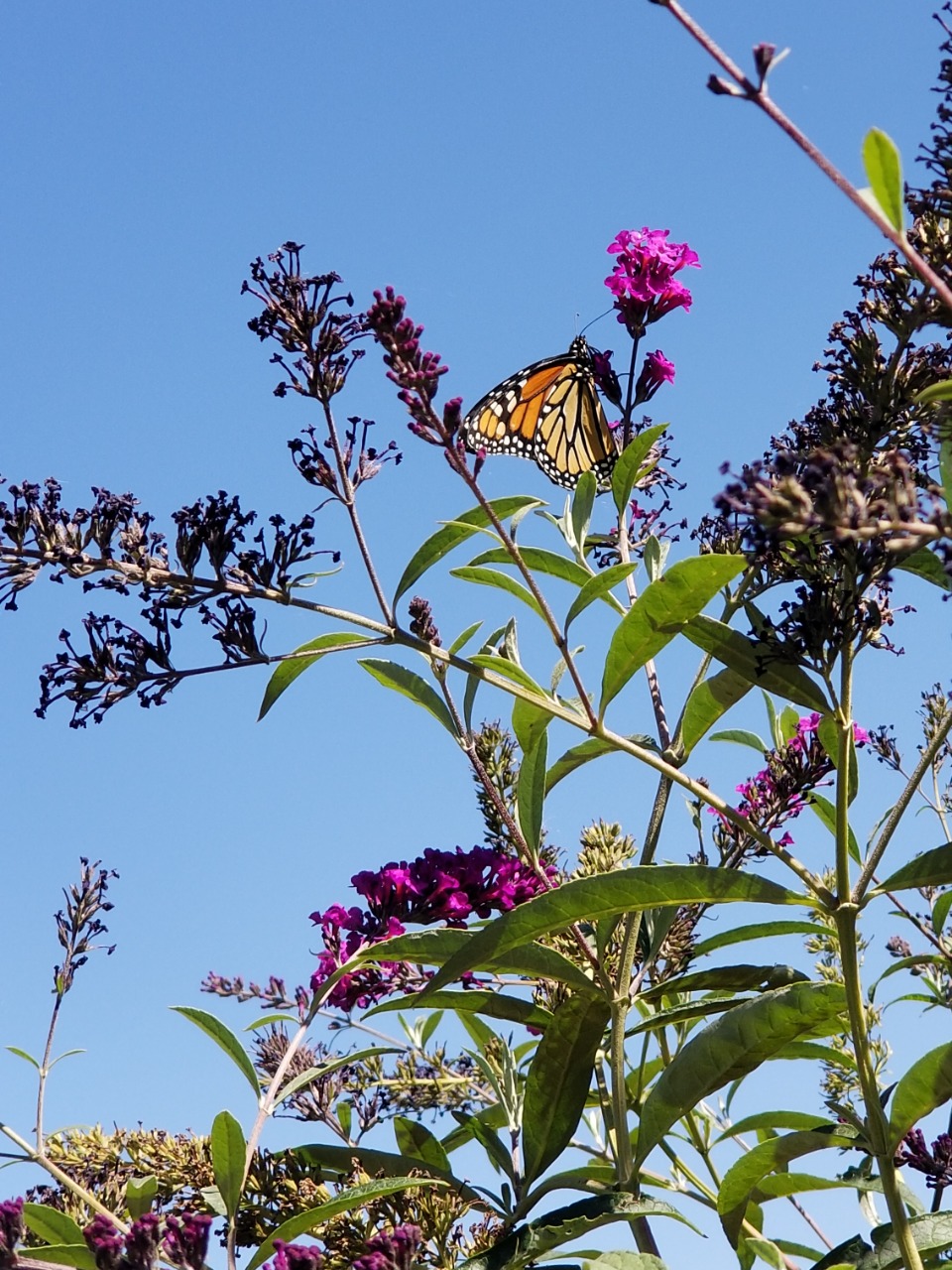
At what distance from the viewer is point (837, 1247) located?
90.0 inches

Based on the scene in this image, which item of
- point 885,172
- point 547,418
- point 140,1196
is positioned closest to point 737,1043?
point 140,1196

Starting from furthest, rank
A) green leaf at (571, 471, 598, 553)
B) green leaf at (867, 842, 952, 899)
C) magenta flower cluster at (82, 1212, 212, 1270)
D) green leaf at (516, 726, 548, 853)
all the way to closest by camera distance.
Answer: green leaf at (571, 471, 598, 553), green leaf at (516, 726, 548, 853), green leaf at (867, 842, 952, 899), magenta flower cluster at (82, 1212, 212, 1270)

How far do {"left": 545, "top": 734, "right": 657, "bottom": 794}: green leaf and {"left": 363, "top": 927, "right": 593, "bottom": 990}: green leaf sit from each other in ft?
1.27

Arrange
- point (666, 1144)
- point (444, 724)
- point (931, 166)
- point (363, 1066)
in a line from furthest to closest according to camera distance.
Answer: point (363, 1066) → point (666, 1144) → point (444, 724) → point (931, 166)

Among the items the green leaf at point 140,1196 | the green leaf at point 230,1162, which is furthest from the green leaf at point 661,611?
the green leaf at point 140,1196

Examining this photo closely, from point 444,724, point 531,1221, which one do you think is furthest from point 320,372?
point 531,1221

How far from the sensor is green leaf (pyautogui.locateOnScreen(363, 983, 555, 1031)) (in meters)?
2.36

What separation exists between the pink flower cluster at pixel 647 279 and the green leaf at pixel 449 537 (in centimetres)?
62

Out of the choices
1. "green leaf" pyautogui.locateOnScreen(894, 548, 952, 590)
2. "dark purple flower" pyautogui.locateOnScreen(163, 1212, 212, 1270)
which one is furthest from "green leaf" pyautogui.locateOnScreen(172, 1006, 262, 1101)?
"green leaf" pyautogui.locateOnScreen(894, 548, 952, 590)

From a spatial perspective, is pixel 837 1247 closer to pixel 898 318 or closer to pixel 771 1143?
pixel 771 1143

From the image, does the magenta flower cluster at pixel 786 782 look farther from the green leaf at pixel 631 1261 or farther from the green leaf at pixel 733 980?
the green leaf at pixel 631 1261

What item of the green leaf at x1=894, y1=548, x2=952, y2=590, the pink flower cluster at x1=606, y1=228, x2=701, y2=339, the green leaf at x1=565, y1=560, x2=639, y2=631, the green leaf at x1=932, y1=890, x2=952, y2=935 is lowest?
the green leaf at x1=932, y1=890, x2=952, y2=935

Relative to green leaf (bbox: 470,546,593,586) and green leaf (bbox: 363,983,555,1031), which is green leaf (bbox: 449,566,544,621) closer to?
green leaf (bbox: 470,546,593,586)

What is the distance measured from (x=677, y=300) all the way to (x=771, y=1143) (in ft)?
5.96
